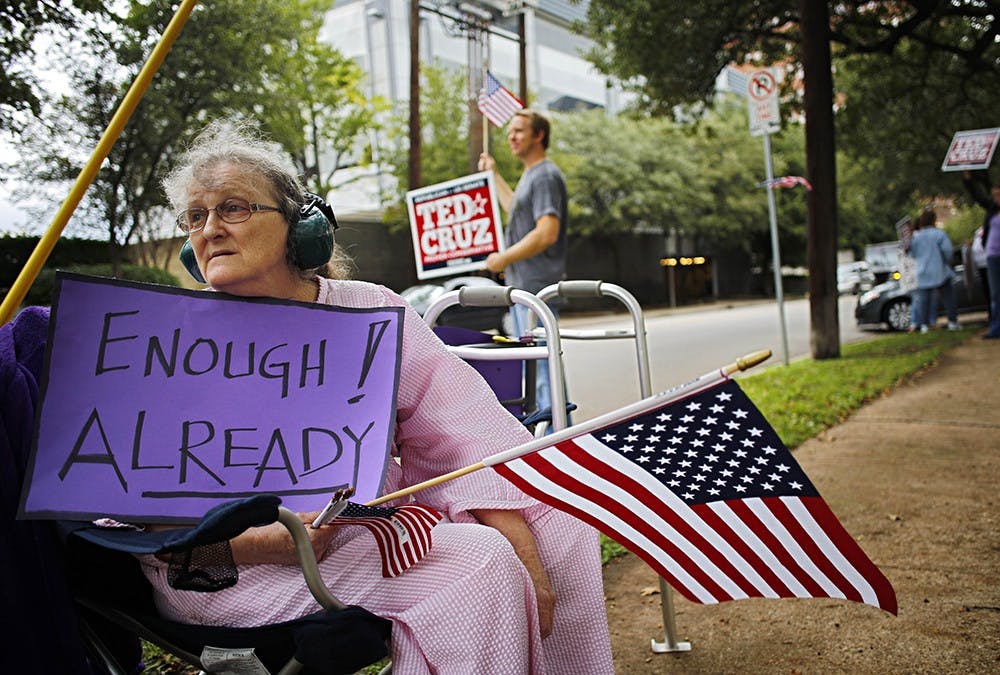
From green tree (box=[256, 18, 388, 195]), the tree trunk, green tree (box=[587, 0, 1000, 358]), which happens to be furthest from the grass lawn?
green tree (box=[256, 18, 388, 195])

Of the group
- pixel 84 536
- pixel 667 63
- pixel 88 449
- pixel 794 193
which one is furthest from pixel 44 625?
pixel 794 193

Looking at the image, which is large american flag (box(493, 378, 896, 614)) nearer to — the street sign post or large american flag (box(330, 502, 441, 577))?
large american flag (box(330, 502, 441, 577))

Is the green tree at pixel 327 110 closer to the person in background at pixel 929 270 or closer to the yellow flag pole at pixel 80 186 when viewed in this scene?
the person in background at pixel 929 270

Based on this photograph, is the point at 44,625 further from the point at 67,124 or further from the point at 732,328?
the point at 732,328

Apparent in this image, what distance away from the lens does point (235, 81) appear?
7016 mm

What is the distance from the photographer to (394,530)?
1.68m

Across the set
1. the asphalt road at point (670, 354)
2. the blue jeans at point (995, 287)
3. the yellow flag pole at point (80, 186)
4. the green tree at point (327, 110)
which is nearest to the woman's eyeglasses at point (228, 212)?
the yellow flag pole at point (80, 186)

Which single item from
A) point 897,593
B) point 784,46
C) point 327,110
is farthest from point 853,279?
point 897,593

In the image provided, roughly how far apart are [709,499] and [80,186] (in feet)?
4.30

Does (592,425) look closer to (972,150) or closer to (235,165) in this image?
(235,165)

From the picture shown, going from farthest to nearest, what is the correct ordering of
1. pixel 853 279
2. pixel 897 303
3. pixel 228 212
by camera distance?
pixel 853 279, pixel 897 303, pixel 228 212

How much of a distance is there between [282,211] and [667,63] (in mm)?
13147

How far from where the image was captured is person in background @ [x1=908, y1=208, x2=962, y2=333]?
13719 mm

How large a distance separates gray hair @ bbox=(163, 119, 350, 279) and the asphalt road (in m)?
4.12
